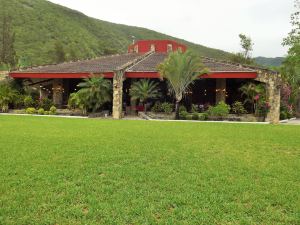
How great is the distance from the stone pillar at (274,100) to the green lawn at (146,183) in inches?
513

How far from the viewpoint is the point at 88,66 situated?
29.0 m

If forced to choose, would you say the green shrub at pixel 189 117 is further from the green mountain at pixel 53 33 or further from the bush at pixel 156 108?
the green mountain at pixel 53 33

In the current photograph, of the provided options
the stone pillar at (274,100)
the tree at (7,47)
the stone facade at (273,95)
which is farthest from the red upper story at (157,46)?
the tree at (7,47)

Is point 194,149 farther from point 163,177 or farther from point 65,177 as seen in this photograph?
point 65,177

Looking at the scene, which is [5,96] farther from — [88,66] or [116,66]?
[116,66]

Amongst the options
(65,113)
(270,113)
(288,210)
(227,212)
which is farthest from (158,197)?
(65,113)

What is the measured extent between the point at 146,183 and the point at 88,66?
78.7 ft

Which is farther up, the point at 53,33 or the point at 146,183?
the point at 53,33

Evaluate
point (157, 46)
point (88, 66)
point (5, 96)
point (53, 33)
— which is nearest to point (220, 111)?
point (88, 66)

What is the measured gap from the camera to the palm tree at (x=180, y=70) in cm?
2314

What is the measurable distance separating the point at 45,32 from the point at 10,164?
6694cm

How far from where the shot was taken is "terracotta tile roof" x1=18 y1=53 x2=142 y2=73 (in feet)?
89.0

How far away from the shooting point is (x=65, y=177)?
638 centimetres

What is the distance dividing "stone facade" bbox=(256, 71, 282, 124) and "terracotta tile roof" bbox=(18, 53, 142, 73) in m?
11.2
